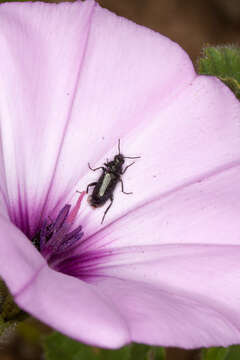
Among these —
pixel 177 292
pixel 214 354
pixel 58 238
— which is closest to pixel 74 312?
pixel 177 292

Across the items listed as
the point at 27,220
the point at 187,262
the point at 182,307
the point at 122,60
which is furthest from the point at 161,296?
the point at 122,60

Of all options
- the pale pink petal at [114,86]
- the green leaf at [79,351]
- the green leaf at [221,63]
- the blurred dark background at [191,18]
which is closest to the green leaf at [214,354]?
the green leaf at [79,351]

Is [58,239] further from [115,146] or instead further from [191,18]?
[191,18]

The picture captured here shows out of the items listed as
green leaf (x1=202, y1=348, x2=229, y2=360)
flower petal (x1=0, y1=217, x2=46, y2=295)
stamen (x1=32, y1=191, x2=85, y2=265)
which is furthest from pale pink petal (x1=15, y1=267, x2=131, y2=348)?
green leaf (x1=202, y1=348, x2=229, y2=360)

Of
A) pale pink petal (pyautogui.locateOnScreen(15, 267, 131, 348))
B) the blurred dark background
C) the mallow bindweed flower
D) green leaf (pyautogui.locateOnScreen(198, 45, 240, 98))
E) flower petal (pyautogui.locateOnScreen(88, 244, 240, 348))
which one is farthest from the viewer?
the blurred dark background

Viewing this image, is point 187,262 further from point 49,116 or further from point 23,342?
point 23,342

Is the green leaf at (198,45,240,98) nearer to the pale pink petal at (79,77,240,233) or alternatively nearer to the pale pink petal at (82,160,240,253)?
the pale pink petal at (79,77,240,233)
